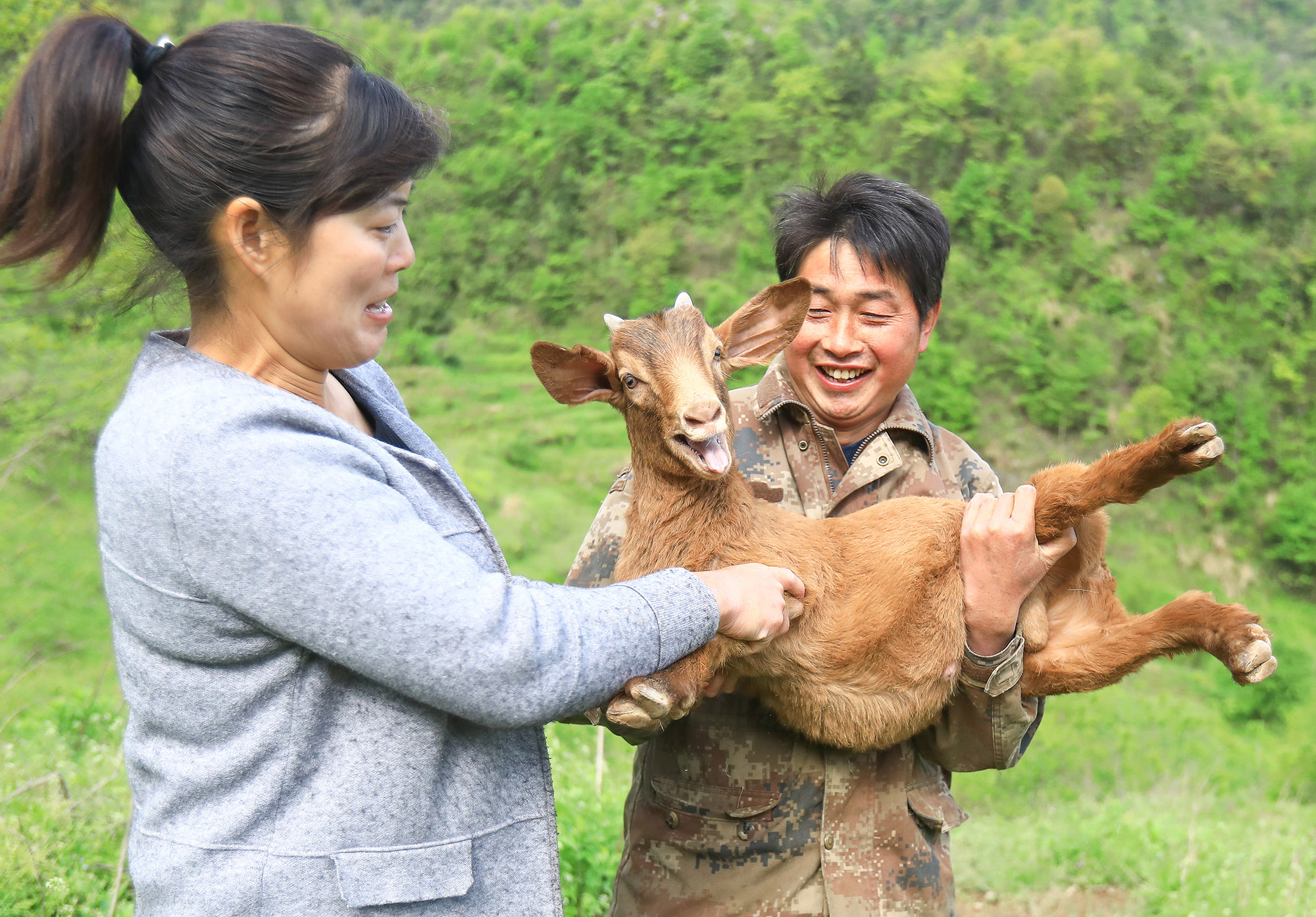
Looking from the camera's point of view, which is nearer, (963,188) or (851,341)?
(851,341)

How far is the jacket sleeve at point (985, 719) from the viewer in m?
2.59

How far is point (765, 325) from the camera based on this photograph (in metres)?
2.76

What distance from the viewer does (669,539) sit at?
2568mm

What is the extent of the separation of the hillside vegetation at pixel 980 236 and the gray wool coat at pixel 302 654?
11872mm

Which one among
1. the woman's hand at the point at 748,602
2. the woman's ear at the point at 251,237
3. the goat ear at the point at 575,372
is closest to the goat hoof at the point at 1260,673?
the woman's hand at the point at 748,602

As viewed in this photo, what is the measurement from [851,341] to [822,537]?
23.3 inches

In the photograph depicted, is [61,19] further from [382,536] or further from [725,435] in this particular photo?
[725,435]

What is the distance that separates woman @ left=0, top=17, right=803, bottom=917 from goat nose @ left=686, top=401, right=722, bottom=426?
22.4 inches

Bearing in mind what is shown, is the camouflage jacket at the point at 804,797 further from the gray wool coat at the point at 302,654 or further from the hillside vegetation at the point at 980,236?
the hillside vegetation at the point at 980,236

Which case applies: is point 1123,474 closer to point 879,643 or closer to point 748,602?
point 879,643

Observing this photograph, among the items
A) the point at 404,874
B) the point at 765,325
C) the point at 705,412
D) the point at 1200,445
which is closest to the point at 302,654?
the point at 404,874

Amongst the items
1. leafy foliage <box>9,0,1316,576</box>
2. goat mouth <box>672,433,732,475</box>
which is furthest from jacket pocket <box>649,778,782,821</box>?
leafy foliage <box>9,0,1316,576</box>

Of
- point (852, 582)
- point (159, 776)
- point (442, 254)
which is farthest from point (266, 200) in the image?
point (442, 254)

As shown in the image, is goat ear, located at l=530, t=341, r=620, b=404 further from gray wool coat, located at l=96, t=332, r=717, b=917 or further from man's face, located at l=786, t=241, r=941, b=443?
gray wool coat, located at l=96, t=332, r=717, b=917
